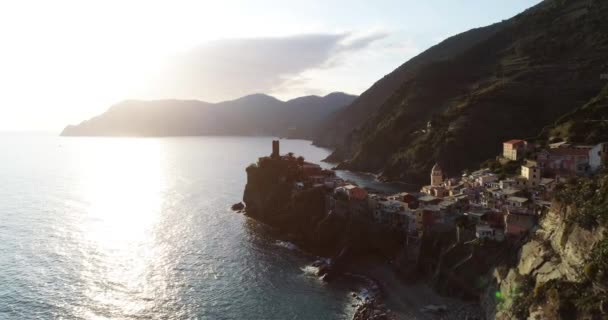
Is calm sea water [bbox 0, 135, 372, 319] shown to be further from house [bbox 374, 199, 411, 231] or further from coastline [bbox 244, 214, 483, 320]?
house [bbox 374, 199, 411, 231]

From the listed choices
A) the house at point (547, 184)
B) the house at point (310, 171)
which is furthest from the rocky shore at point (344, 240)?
the house at point (547, 184)

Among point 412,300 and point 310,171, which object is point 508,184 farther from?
point 310,171

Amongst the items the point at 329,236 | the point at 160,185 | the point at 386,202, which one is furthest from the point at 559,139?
the point at 160,185

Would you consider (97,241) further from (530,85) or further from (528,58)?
(528,58)

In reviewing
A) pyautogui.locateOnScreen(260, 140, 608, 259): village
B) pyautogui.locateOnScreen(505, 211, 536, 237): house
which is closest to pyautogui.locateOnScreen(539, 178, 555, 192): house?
pyautogui.locateOnScreen(260, 140, 608, 259): village

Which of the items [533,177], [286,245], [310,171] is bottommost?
[286,245]

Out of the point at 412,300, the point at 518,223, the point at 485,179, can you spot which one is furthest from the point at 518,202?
the point at 412,300
